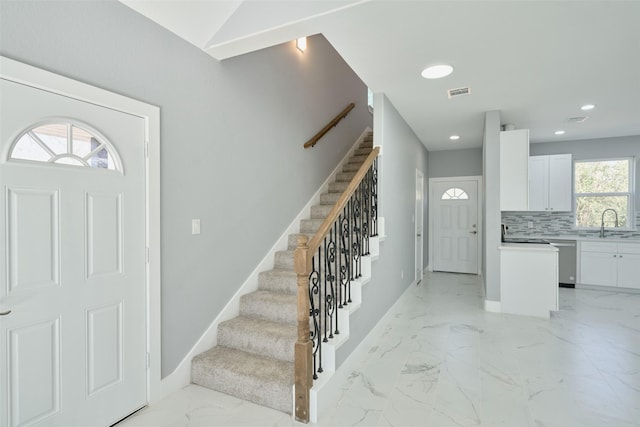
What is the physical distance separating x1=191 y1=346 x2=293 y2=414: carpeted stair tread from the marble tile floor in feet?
0.22

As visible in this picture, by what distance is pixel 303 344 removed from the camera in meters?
2.07

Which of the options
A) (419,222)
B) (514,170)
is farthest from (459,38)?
(419,222)

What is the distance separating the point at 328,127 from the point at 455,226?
388cm

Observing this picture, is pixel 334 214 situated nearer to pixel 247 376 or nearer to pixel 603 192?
pixel 247 376

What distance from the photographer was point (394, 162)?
163 inches

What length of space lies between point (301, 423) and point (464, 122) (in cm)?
450

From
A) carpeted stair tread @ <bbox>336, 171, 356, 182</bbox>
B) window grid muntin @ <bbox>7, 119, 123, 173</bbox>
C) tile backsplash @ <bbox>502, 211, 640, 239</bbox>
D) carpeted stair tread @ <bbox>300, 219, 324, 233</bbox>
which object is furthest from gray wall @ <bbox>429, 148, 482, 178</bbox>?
window grid muntin @ <bbox>7, 119, 123, 173</bbox>

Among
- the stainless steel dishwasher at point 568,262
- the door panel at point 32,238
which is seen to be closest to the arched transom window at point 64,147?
the door panel at point 32,238

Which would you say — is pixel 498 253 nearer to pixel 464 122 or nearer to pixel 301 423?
pixel 464 122

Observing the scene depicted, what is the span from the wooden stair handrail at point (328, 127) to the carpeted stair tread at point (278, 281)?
169 centimetres

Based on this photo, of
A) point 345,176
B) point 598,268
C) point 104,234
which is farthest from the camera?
point 598,268

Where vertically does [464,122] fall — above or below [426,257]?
above

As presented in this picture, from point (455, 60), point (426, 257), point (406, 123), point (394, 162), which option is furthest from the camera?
point (426, 257)

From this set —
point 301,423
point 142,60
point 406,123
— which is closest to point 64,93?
point 142,60
